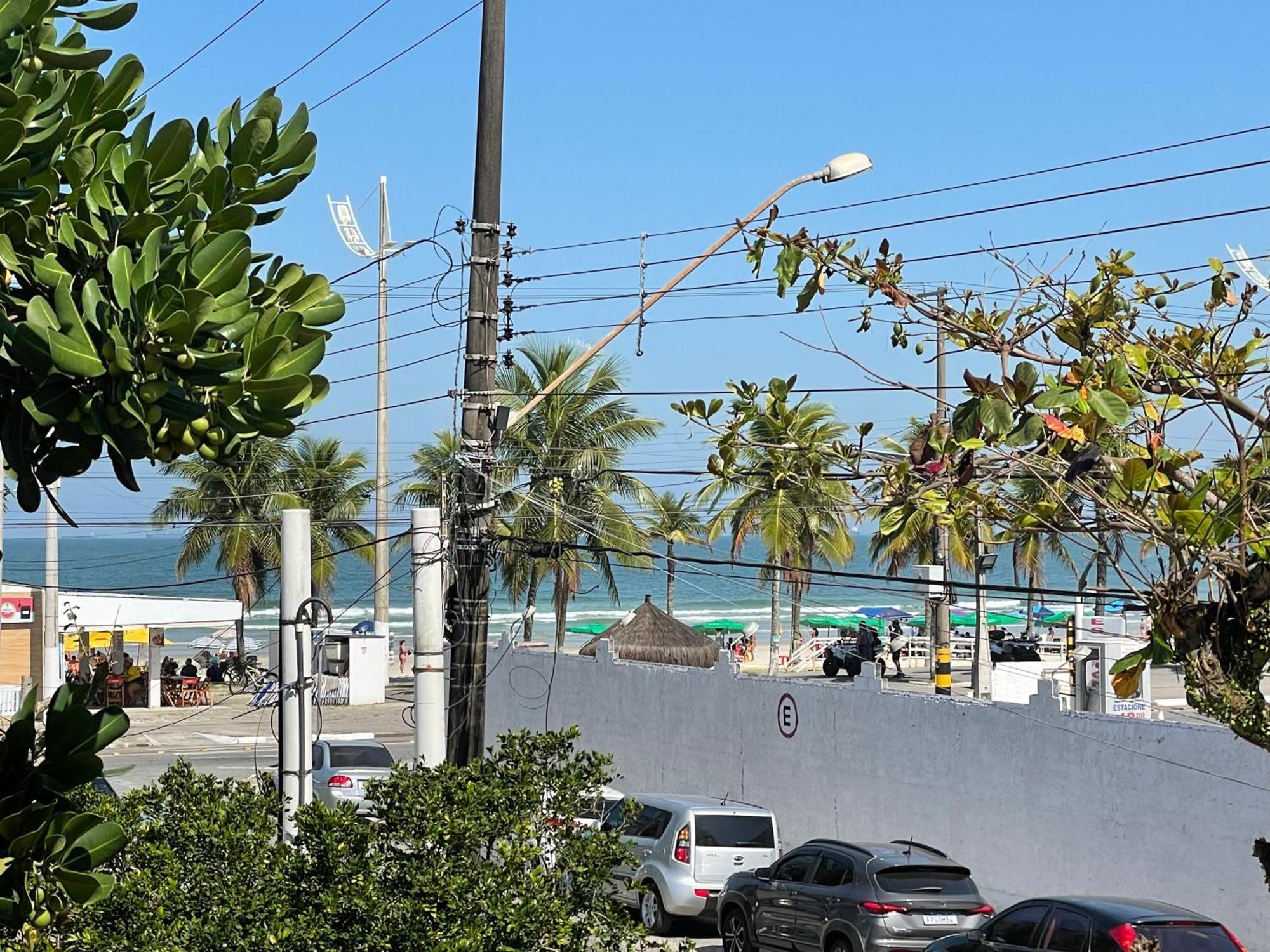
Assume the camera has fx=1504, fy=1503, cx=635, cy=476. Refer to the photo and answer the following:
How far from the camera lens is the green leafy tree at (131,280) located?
3406mm

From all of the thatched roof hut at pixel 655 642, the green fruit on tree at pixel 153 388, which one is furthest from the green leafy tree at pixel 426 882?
the thatched roof hut at pixel 655 642

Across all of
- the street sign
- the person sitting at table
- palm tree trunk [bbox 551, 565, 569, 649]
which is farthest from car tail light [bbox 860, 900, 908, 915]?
the person sitting at table

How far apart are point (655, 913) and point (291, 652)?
635cm

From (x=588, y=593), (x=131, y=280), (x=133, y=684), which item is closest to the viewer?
(x=131, y=280)

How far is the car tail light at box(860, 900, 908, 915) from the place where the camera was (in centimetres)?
1448

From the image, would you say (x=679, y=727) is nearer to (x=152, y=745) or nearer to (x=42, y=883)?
(x=152, y=745)

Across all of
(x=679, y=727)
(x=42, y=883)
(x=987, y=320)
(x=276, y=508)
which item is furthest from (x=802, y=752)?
(x=276, y=508)

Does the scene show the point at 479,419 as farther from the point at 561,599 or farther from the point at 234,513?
the point at 234,513

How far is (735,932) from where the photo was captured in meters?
16.6

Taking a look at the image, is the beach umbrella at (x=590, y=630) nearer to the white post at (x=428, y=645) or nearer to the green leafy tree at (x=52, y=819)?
the white post at (x=428, y=645)

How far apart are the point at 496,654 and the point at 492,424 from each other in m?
17.5

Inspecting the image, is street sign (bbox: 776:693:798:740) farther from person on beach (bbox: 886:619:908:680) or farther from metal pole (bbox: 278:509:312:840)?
person on beach (bbox: 886:619:908:680)

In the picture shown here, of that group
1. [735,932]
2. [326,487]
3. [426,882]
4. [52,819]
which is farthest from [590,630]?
[52,819]

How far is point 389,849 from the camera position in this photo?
756 centimetres
